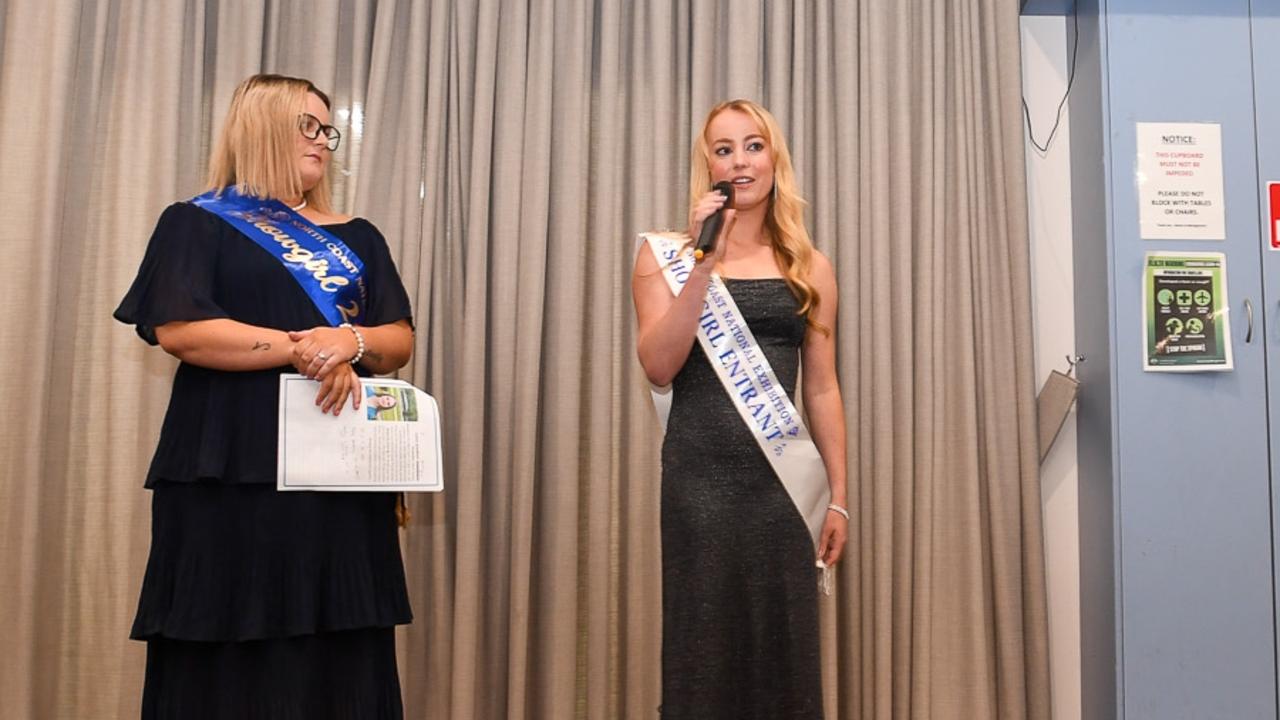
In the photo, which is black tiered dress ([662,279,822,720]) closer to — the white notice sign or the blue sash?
the blue sash

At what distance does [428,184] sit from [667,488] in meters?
1.16

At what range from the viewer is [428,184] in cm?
260

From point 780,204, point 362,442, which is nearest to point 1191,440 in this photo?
point 780,204

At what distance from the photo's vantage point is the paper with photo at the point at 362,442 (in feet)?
5.87

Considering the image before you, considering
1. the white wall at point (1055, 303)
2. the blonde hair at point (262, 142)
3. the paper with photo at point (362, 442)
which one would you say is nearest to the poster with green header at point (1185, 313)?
the white wall at point (1055, 303)

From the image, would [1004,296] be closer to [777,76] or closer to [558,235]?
[777,76]

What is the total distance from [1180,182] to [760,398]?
1.36m

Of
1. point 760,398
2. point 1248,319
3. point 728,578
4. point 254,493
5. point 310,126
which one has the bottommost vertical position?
point 728,578

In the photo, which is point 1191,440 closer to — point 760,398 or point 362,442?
point 760,398

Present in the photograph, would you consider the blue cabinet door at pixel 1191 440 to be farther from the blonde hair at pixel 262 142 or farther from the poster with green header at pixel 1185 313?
the blonde hair at pixel 262 142

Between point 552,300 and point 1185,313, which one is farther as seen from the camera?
point 552,300

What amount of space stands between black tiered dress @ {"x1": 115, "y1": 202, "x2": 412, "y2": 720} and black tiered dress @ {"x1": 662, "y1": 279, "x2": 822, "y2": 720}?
0.54 metres

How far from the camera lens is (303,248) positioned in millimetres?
1911

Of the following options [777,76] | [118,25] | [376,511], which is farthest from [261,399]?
[777,76]
